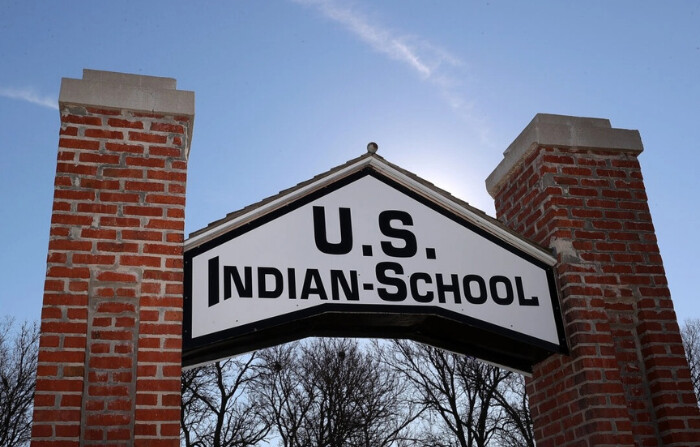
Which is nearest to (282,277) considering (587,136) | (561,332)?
(561,332)

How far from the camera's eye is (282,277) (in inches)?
213

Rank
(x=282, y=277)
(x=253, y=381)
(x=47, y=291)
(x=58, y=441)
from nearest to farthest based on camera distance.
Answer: (x=58, y=441) < (x=47, y=291) < (x=282, y=277) < (x=253, y=381)

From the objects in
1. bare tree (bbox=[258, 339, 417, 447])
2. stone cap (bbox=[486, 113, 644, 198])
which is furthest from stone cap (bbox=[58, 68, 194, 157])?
bare tree (bbox=[258, 339, 417, 447])

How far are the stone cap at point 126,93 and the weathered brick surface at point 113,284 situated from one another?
64mm

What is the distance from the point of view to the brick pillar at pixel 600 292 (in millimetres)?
5551

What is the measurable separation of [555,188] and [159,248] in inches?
135

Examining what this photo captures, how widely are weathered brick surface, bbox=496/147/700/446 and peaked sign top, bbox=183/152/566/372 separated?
225 mm

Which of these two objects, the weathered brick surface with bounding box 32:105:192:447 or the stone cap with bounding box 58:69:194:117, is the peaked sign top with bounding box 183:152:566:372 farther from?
the stone cap with bounding box 58:69:194:117

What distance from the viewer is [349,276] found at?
5.58 m

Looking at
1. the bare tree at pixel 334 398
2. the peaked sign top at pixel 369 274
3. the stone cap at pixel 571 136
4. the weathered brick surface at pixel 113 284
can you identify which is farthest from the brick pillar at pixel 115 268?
the bare tree at pixel 334 398

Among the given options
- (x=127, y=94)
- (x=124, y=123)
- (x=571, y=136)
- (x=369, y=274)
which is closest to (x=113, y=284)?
(x=124, y=123)

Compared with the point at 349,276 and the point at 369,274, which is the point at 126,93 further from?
the point at 369,274

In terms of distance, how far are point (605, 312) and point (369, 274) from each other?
6.58ft

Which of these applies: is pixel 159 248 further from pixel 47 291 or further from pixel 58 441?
pixel 58 441
